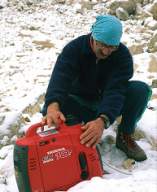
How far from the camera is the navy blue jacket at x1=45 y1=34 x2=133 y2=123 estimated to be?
11.8ft

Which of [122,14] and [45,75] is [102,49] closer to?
[45,75]

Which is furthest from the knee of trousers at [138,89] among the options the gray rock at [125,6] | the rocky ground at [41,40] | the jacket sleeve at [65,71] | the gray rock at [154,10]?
the gray rock at [125,6]

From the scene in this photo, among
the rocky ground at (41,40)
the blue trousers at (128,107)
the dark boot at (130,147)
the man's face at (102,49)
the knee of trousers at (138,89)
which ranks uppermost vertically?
the man's face at (102,49)

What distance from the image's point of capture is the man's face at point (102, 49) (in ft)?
11.5

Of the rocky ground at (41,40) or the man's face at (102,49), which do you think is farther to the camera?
the rocky ground at (41,40)

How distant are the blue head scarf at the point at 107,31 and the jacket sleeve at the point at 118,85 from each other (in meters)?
0.22

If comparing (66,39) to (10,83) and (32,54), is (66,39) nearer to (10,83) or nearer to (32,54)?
(32,54)

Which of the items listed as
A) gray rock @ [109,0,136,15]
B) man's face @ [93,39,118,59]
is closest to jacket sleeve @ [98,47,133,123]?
man's face @ [93,39,118,59]

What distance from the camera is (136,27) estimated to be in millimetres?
10555

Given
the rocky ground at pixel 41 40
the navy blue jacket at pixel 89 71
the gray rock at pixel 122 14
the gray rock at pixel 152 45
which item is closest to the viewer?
the navy blue jacket at pixel 89 71

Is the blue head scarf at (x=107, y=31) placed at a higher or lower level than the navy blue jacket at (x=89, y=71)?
higher

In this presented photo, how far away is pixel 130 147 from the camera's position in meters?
3.87

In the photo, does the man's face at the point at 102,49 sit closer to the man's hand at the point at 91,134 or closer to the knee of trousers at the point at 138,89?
the knee of trousers at the point at 138,89

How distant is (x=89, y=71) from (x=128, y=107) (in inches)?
15.7
